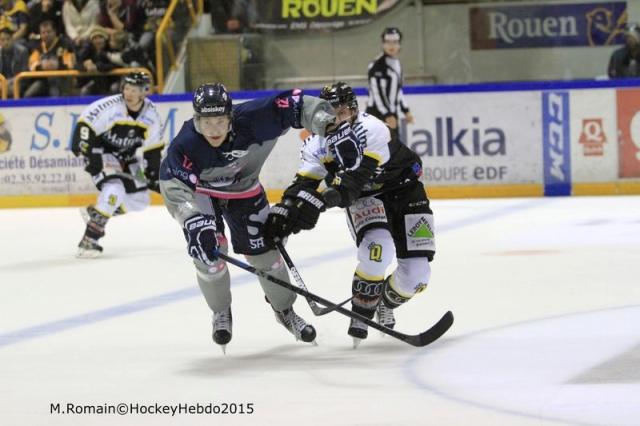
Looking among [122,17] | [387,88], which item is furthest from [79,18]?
[387,88]

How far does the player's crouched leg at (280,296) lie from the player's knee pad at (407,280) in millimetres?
372

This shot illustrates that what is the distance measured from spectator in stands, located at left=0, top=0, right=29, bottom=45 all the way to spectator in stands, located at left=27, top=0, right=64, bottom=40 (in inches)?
2.4

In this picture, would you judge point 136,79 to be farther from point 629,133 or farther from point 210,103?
point 629,133

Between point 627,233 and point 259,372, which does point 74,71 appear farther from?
point 259,372

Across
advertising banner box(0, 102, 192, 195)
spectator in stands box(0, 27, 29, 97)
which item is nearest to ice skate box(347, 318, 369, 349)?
advertising banner box(0, 102, 192, 195)

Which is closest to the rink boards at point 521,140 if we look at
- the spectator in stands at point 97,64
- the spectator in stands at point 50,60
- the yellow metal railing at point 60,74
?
the yellow metal railing at point 60,74

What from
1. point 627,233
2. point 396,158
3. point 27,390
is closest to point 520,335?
point 396,158

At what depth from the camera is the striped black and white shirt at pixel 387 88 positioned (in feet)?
36.9

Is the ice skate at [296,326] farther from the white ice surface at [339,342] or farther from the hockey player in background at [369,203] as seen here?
the hockey player in background at [369,203]

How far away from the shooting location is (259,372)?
4504 mm

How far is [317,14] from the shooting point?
13.6 metres

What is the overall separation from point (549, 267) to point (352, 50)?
22.4ft

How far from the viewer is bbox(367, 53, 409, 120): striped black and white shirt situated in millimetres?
11242

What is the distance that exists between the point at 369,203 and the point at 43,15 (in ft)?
29.8
